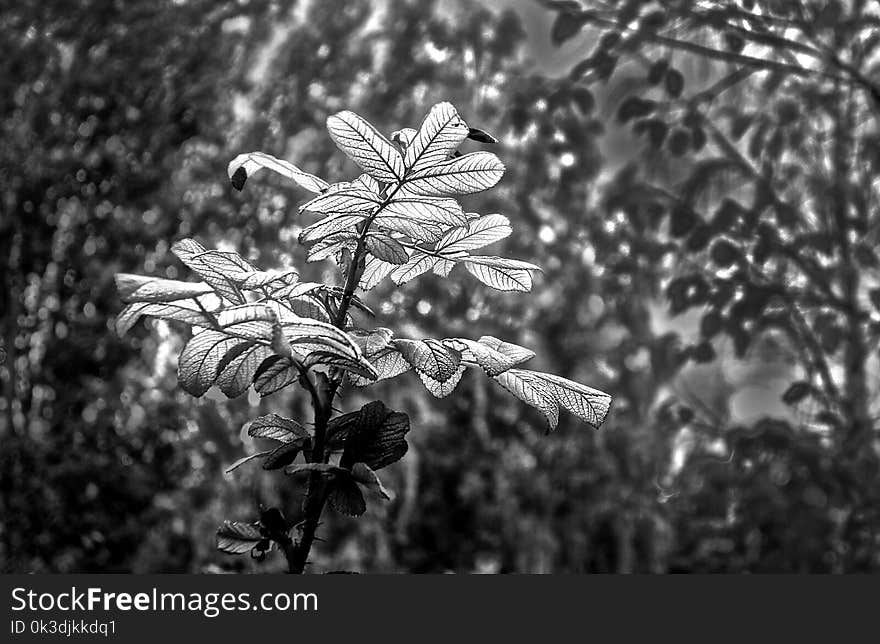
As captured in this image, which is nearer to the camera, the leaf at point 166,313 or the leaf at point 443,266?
the leaf at point 166,313

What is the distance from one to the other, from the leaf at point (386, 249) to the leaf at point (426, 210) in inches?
0.5

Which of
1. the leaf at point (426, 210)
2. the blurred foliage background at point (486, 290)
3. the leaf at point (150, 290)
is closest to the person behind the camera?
the leaf at point (150, 290)

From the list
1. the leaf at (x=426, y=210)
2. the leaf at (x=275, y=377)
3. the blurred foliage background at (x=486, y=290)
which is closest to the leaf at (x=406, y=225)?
the leaf at (x=426, y=210)

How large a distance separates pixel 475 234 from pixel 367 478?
0.19 metres

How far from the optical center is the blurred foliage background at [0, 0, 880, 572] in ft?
5.58

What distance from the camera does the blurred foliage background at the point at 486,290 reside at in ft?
5.58

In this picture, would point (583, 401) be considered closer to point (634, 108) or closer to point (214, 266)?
point (214, 266)

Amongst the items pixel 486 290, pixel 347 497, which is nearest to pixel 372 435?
pixel 347 497

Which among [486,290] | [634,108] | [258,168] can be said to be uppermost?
[486,290]

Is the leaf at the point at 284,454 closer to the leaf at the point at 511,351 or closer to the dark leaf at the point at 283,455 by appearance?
the dark leaf at the point at 283,455

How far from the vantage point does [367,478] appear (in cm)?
48

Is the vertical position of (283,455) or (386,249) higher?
(386,249)

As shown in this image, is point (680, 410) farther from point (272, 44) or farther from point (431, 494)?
point (272, 44)

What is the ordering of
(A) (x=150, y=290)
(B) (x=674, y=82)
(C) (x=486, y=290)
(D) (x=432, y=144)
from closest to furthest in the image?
(A) (x=150, y=290) < (D) (x=432, y=144) < (B) (x=674, y=82) < (C) (x=486, y=290)
